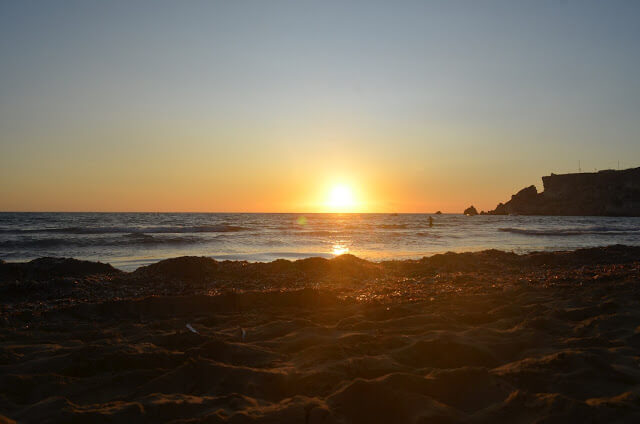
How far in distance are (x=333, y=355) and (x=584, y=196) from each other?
99.9 m

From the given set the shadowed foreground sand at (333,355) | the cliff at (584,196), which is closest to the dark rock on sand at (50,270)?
the shadowed foreground sand at (333,355)

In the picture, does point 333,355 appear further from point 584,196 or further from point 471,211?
point 471,211

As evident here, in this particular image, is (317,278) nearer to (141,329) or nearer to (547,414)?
(141,329)

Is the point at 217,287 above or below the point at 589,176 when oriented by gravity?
below

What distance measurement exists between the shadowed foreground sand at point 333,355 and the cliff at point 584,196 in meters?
90.1

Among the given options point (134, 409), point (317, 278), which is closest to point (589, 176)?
point (317, 278)

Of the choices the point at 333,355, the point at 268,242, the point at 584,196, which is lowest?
the point at 268,242

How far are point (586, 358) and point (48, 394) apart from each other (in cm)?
419

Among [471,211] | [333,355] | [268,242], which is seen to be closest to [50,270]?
[333,355]

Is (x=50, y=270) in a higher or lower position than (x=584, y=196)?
lower

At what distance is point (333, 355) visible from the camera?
338 centimetres

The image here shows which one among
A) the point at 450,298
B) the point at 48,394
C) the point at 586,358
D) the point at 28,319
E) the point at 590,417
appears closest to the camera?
the point at 590,417

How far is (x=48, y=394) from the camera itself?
9.01 ft

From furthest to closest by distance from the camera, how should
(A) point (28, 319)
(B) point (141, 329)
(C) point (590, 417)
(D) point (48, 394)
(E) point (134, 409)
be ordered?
(A) point (28, 319) → (B) point (141, 329) → (D) point (48, 394) → (E) point (134, 409) → (C) point (590, 417)
